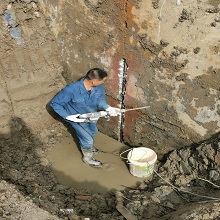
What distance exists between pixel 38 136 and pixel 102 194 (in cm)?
167

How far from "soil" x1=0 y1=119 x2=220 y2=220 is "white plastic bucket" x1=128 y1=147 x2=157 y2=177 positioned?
149 mm

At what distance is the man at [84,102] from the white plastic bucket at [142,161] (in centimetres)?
70

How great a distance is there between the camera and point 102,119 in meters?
6.19

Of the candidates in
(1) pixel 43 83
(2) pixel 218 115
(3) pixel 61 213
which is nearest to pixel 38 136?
(1) pixel 43 83

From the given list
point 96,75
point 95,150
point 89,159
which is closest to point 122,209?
point 89,159

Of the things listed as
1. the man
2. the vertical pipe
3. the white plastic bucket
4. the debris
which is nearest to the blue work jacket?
the man

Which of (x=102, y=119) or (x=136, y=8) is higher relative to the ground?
(x=136, y=8)

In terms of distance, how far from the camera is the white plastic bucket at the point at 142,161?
5250 mm

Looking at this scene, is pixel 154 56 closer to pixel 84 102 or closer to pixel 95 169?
pixel 84 102

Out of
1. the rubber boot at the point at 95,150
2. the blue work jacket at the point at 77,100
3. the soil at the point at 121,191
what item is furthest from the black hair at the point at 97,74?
the soil at the point at 121,191

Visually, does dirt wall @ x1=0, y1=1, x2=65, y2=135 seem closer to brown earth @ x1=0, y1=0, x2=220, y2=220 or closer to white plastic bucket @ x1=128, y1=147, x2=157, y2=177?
brown earth @ x1=0, y1=0, x2=220, y2=220

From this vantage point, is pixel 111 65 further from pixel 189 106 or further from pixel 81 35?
pixel 189 106

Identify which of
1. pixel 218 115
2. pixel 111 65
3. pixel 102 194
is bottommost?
pixel 102 194

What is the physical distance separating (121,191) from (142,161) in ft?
1.81
